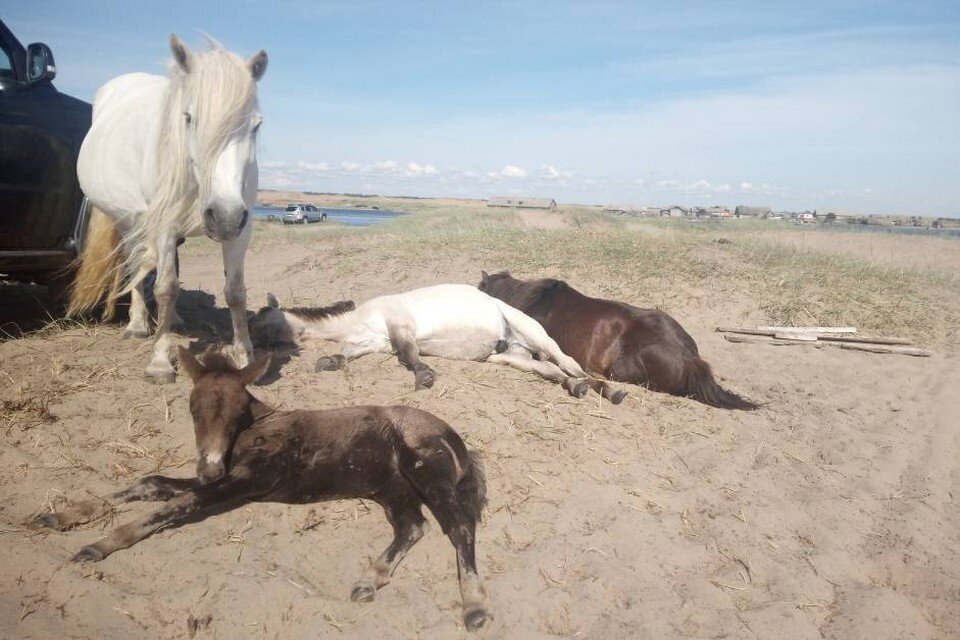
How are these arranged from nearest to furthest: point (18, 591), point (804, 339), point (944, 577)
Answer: point (18, 591)
point (944, 577)
point (804, 339)

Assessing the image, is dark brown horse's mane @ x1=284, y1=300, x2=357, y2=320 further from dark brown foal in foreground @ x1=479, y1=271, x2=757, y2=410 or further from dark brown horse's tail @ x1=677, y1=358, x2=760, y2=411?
dark brown horse's tail @ x1=677, y1=358, x2=760, y2=411

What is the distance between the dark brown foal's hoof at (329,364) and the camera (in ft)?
17.3

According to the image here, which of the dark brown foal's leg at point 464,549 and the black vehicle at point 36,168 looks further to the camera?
the black vehicle at point 36,168

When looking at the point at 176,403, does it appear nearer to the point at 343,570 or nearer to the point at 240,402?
the point at 240,402

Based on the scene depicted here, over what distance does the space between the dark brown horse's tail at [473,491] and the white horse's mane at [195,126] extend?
7.99 feet

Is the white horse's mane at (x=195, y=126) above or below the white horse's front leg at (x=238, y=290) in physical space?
above

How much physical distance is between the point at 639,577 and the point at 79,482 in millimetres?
2994

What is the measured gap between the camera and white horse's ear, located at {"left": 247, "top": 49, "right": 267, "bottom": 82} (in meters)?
4.48

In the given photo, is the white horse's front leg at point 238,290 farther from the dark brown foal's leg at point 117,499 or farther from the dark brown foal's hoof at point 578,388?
the dark brown foal's hoof at point 578,388

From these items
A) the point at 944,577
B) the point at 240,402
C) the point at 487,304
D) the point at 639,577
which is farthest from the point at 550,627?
the point at 487,304

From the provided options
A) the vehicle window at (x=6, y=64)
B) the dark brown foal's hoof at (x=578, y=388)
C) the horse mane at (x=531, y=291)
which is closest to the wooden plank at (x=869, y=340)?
the horse mane at (x=531, y=291)

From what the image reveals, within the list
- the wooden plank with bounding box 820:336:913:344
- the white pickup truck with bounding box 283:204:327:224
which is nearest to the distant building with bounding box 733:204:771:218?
the white pickup truck with bounding box 283:204:327:224

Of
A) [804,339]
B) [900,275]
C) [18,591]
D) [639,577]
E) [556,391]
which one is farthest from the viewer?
[900,275]

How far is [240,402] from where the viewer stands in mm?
3355
